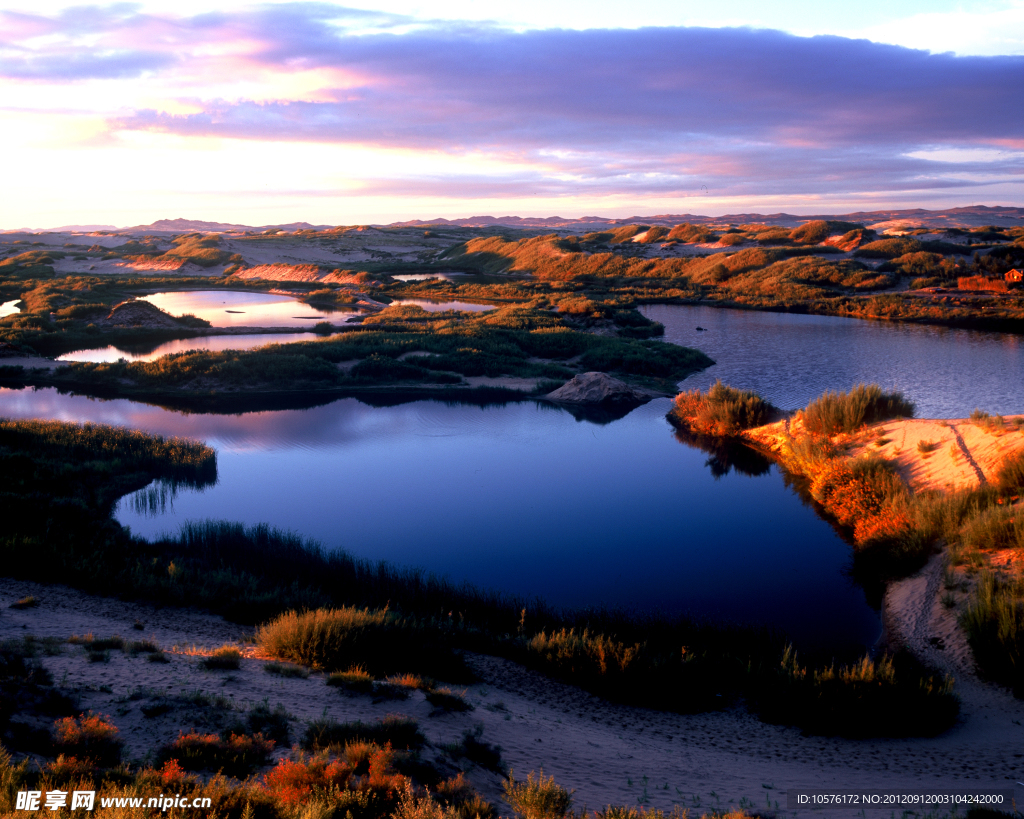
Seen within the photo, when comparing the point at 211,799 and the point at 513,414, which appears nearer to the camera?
the point at 211,799

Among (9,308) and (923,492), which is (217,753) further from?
(9,308)

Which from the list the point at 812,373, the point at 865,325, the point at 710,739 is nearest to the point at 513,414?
the point at 812,373

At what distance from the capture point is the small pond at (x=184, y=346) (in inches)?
1300

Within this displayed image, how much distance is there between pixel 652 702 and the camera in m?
7.91

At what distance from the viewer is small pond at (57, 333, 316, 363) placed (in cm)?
3303

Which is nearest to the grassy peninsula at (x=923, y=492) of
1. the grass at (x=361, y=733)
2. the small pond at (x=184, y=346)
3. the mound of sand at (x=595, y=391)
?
the mound of sand at (x=595, y=391)

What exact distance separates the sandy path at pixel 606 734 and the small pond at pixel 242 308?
35.6m

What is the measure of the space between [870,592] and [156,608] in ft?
37.8

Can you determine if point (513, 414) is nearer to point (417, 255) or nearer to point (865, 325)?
point (865, 325)

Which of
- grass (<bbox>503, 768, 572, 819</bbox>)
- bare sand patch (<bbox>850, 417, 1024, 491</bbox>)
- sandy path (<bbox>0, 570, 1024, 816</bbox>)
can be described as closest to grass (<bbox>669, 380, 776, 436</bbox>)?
bare sand patch (<bbox>850, 417, 1024, 491</bbox>)

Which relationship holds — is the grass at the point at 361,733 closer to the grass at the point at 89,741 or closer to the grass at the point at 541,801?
the grass at the point at 541,801

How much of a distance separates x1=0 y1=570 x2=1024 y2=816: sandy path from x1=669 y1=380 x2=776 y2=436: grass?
518 inches

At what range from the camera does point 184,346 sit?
35.3 m

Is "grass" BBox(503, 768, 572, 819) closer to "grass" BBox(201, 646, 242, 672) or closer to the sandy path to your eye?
the sandy path
